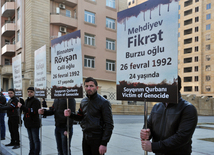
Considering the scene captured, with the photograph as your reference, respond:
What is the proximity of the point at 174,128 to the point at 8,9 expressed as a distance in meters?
32.7

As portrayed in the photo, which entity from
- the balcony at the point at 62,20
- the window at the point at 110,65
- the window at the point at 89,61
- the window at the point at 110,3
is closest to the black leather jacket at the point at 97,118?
the window at the point at 89,61

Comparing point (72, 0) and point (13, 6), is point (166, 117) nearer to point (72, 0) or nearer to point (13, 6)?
point (72, 0)

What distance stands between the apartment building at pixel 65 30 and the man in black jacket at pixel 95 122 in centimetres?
2125

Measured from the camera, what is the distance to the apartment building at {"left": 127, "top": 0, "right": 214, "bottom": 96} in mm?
58562

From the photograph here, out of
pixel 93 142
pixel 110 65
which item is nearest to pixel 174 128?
pixel 93 142

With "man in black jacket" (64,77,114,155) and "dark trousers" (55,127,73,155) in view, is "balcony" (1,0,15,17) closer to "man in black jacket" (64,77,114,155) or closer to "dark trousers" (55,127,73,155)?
"dark trousers" (55,127,73,155)

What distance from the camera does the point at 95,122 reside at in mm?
3684

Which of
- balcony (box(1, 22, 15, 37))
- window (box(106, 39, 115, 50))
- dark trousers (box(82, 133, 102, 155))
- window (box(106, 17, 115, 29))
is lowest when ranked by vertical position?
dark trousers (box(82, 133, 102, 155))

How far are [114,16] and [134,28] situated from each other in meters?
30.0

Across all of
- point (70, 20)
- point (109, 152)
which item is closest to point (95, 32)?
point (70, 20)

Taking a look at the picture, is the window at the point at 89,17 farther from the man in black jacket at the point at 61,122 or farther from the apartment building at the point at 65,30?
the man in black jacket at the point at 61,122

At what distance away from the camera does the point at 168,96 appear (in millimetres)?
2594

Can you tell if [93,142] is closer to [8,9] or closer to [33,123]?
[33,123]

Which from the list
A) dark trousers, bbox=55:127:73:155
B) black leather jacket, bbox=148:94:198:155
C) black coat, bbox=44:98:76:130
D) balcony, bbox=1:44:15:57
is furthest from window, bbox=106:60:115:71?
black leather jacket, bbox=148:94:198:155
